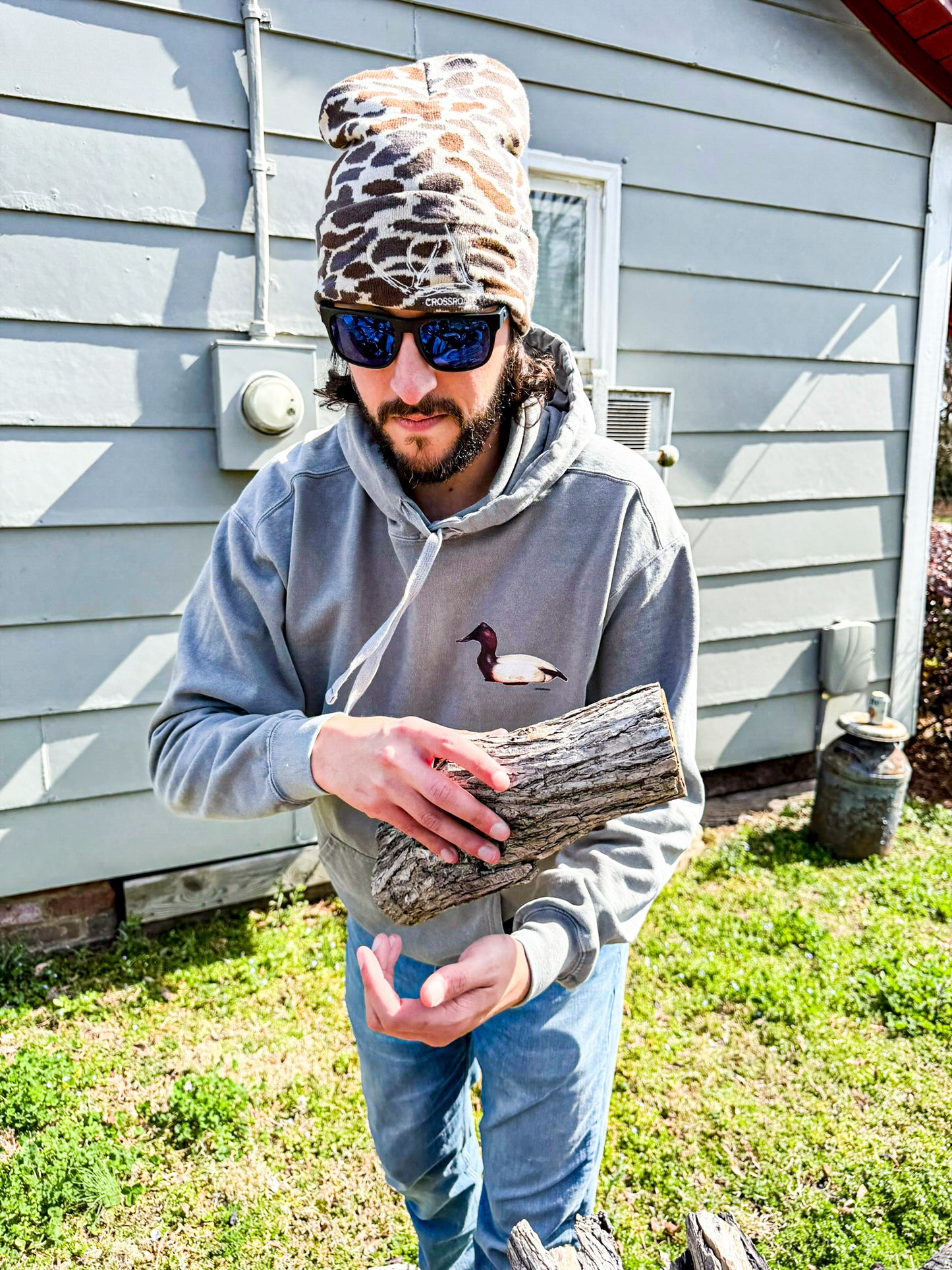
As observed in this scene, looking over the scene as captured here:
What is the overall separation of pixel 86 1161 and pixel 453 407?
2303 mm

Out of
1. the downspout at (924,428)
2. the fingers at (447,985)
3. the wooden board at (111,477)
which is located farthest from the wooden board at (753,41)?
the fingers at (447,985)

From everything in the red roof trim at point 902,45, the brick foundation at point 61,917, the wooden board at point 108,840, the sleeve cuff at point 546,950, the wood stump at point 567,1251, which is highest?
the red roof trim at point 902,45

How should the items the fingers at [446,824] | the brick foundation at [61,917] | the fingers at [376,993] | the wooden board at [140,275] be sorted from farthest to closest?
the brick foundation at [61,917], the wooden board at [140,275], the fingers at [446,824], the fingers at [376,993]

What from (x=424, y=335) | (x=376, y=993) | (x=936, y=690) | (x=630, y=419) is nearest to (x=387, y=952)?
(x=376, y=993)

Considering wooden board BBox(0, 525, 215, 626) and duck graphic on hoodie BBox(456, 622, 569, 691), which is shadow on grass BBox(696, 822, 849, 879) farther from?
duck graphic on hoodie BBox(456, 622, 569, 691)

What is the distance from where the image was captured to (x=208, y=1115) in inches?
99.9

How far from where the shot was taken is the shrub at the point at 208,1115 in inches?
97.7

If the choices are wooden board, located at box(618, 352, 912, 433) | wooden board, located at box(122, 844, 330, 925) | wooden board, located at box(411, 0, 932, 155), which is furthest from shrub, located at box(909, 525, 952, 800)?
wooden board, located at box(122, 844, 330, 925)

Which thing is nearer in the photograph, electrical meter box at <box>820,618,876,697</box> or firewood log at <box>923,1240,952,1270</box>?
firewood log at <box>923,1240,952,1270</box>

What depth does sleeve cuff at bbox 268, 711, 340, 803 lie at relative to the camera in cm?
131

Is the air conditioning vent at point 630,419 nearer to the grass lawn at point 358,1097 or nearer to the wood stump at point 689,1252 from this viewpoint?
the grass lawn at point 358,1097

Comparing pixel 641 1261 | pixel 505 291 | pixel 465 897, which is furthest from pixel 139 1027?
pixel 505 291

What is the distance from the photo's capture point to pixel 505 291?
1492mm

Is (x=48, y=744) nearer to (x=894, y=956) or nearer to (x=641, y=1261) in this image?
(x=641, y=1261)
